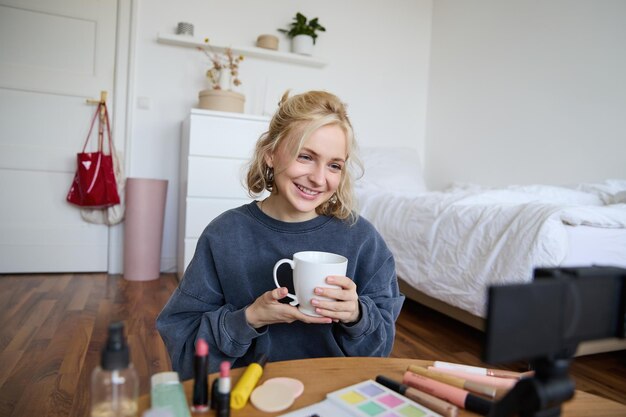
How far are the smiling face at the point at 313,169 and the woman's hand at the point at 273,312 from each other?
0.23m

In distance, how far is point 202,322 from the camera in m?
0.73

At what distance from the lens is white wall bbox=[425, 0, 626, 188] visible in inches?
91.0

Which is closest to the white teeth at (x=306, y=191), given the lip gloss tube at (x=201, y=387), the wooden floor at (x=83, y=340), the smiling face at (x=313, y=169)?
the smiling face at (x=313, y=169)

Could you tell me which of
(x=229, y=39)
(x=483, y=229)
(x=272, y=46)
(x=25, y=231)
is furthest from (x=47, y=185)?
(x=483, y=229)

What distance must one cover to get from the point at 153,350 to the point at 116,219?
1.40 m

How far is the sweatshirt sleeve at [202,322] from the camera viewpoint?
70 cm

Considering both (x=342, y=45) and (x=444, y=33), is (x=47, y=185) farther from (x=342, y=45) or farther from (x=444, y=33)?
(x=444, y=33)

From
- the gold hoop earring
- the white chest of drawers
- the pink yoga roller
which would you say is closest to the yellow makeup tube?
the gold hoop earring

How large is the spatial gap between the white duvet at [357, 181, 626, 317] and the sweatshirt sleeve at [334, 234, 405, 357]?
2.85ft

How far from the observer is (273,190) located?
0.94m

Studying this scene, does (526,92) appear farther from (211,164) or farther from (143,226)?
(143,226)

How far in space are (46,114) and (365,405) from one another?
9.61 feet

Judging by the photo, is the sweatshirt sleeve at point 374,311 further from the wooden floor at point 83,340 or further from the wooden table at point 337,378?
the wooden floor at point 83,340

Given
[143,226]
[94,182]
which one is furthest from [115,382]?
[94,182]
